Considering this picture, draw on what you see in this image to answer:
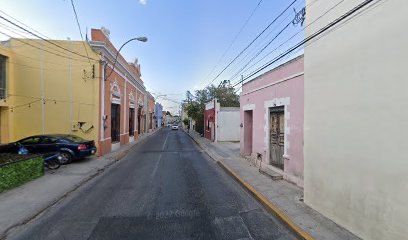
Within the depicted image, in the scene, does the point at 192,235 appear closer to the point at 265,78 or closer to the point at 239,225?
the point at 239,225

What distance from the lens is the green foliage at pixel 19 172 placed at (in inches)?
Result: 299

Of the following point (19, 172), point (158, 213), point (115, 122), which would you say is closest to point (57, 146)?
point (19, 172)

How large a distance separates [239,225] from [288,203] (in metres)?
1.70

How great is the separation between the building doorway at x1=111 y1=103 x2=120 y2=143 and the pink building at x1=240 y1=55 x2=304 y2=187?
1065 cm

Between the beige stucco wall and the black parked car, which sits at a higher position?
the beige stucco wall

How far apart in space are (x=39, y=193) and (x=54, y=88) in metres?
9.66

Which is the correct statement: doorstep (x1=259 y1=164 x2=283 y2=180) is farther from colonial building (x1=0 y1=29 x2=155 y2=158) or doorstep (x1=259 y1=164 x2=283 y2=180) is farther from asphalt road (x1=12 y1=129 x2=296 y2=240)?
colonial building (x1=0 y1=29 x2=155 y2=158)

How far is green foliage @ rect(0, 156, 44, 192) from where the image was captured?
7601 mm

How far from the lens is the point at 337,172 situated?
5.04 m

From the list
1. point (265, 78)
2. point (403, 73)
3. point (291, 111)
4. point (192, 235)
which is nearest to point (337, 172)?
point (403, 73)

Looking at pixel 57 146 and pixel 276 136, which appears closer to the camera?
pixel 276 136

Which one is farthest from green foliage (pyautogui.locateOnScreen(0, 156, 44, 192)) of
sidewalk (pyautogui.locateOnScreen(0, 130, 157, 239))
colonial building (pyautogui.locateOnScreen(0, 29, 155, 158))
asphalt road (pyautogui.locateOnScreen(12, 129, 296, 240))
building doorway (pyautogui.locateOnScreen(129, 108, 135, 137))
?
building doorway (pyautogui.locateOnScreen(129, 108, 135, 137))

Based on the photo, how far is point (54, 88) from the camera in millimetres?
15273

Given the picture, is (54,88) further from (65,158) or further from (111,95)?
(65,158)
